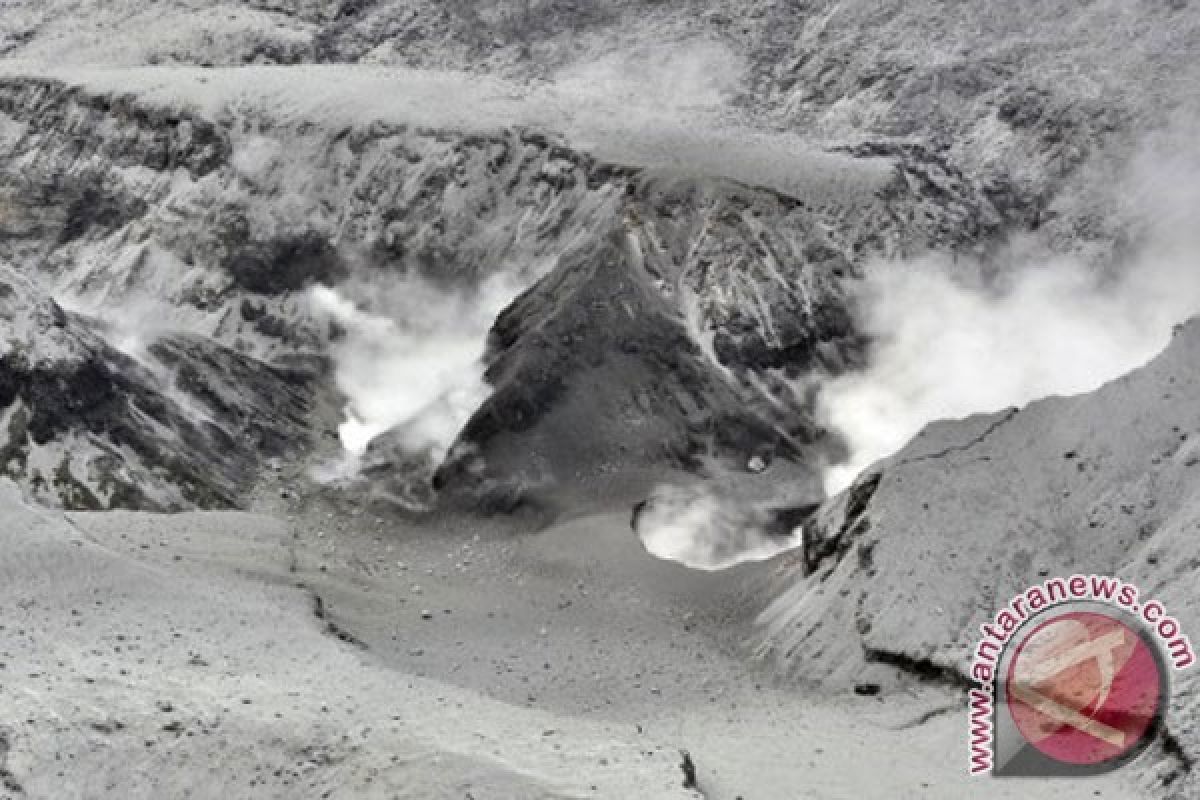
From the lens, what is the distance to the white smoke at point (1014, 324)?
5334 centimetres

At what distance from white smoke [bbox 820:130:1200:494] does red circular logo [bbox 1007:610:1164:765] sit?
942 inches

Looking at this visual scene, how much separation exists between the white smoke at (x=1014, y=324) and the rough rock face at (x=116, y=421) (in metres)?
22.3

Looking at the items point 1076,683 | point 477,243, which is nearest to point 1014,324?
point 477,243

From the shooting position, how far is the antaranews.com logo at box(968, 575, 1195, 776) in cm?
2206

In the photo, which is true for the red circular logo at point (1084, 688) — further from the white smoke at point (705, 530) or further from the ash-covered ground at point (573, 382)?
the white smoke at point (705, 530)

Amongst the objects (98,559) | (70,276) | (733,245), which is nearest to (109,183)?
(70,276)

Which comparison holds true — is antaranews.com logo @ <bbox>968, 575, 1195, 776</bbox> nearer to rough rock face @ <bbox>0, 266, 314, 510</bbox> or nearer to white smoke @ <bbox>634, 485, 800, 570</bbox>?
white smoke @ <bbox>634, 485, 800, 570</bbox>

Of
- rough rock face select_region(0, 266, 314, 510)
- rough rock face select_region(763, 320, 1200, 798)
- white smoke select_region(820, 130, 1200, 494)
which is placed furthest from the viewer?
white smoke select_region(820, 130, 1200, 494)

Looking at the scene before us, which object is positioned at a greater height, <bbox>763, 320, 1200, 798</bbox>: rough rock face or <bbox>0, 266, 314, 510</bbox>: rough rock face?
<bbox>763, 320, 1200, 798</bbox>: rough rock face

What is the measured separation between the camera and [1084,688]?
930 inches

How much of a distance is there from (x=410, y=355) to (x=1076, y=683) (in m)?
43.3

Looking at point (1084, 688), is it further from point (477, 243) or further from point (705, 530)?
point (477, 243)

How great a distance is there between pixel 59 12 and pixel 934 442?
84619 mm

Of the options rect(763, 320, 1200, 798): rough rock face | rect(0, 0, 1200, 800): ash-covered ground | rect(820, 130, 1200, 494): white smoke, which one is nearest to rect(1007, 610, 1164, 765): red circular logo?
rect(0, 0, 1200, 800): ash-covered ground
